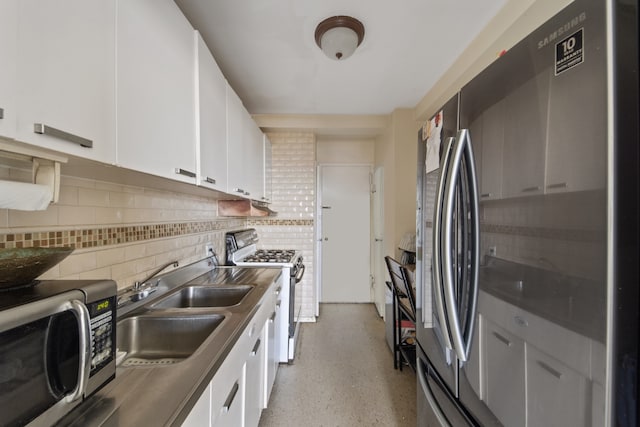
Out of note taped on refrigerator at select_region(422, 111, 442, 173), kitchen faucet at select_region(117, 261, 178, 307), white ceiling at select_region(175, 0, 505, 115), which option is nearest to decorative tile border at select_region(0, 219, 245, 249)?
kitchen faucet at select_region(117, 261, 178, 307)

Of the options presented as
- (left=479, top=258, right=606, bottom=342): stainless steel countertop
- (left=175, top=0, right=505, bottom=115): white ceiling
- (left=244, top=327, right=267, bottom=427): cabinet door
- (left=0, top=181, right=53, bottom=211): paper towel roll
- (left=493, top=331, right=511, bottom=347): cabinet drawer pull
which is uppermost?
(left=175, top=0, right=505, bottom=115): white ceiling

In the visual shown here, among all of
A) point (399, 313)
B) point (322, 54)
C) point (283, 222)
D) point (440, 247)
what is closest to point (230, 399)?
point (440, 247)

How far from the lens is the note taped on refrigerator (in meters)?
1.00

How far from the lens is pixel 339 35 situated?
5.34 ft

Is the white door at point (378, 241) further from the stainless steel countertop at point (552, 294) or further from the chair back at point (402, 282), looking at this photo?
the stainless steel countertop at point (552, 294)

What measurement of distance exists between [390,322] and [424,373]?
140cm

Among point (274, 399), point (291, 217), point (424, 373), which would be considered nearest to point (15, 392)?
point (424, 373)

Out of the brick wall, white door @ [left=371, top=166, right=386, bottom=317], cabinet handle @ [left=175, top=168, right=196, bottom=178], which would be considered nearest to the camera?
cabinet handle @ [left=175, top=168, right=196, bottom=178]

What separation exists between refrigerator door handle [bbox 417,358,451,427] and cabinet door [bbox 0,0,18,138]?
4.82 ft

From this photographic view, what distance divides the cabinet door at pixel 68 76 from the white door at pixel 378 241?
3.02 meters

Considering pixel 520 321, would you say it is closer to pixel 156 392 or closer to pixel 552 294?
pixel 552 294

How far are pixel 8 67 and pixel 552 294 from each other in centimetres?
124

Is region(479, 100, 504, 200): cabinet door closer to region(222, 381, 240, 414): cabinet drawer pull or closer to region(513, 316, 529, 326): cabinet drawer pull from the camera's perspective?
region(513, 316, 529, 326): cabinet drawer pull

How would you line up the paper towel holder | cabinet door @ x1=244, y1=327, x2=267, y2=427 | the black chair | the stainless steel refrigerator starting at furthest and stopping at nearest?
the black chair < cabinet door @ x1=244, y1=327, x2=267, y2=427 < the paper towel holder < the stainless steel refrigerator
